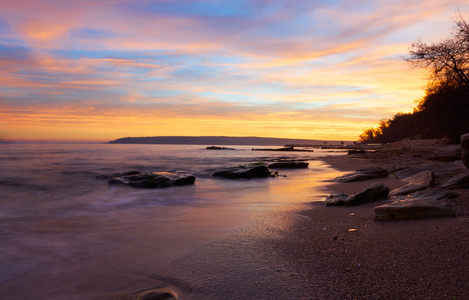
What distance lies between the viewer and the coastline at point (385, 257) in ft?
7.72

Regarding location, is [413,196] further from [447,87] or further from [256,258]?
[447,87]

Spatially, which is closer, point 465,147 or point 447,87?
point 465,147

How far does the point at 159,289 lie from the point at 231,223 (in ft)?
8.59

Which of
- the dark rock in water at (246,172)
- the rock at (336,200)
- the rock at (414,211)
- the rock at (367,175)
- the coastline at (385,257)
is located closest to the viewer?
the coastline at (385,257)

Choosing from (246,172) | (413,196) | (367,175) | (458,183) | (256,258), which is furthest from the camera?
(246,172)

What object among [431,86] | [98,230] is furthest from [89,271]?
[431,86]

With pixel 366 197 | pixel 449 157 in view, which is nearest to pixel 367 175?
pixel 366 197

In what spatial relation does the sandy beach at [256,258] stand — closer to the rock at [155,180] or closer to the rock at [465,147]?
the rock at [465,147]

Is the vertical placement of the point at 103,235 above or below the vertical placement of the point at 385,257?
below

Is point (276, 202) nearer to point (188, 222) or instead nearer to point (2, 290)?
point (188, 222)

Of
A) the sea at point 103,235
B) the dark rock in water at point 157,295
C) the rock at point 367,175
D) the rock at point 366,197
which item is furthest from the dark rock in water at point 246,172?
the dark rock in water at point 157,295

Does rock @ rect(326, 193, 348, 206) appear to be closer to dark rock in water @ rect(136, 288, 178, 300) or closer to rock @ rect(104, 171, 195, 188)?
dark rock in water @ rect(136, 288, 178, 300)

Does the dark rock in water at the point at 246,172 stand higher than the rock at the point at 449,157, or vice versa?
the rock at the point at 449,157

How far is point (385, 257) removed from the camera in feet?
9.75
